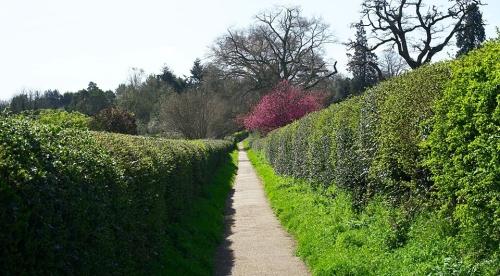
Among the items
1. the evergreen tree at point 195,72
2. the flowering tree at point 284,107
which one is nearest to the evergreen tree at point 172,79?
the evergreen tree at point 195,72

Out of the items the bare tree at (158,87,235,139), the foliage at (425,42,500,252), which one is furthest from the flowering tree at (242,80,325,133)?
the foliage at (425,42,500,252)

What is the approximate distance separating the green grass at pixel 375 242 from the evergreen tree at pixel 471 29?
34.1 m

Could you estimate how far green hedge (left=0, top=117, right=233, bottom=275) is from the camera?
324cm

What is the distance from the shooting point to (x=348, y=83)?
72.6m

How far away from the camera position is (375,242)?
7.76m

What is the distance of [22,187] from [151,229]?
4.30m

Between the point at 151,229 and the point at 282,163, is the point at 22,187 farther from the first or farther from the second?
the point at 282,163

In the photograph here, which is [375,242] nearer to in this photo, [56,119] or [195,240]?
[195,240]

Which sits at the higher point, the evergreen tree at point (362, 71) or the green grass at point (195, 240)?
the evergreen tree at point (362, 71)

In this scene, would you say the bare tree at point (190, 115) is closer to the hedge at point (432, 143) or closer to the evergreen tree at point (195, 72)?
the evergreen tree at point (195, 72)

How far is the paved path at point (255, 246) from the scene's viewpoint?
9.02 meters

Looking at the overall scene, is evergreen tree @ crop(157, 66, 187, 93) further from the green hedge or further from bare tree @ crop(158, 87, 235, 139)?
the green hedge

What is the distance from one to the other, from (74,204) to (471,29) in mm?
46749

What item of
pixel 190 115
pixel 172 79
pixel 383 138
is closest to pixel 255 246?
pixel 383 138
